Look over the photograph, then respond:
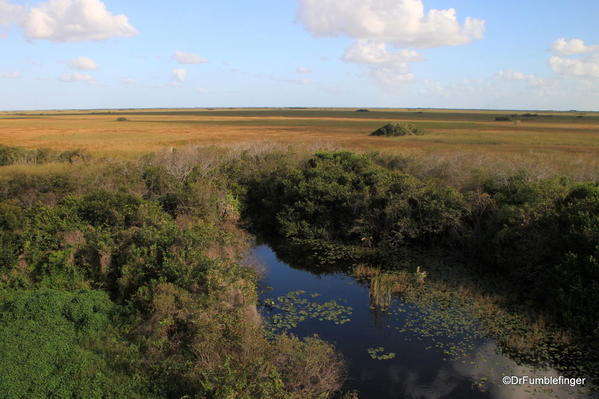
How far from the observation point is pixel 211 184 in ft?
85.0

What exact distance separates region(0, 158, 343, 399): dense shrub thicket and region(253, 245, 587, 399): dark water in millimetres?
1052

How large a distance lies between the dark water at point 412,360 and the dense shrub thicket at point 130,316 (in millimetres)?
1052

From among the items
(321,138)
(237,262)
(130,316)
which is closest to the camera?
(130,316)

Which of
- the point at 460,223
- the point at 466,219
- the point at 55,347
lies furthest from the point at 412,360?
the point at 466,219

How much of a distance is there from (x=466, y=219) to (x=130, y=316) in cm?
1625

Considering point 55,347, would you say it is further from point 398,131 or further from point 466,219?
point 398,131

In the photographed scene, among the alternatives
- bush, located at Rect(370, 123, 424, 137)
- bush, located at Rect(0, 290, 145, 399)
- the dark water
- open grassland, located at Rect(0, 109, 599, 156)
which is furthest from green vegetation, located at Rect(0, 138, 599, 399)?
bush, located at Rect(370, 123, 424, 137)

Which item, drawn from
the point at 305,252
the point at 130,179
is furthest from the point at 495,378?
the point at 130,179

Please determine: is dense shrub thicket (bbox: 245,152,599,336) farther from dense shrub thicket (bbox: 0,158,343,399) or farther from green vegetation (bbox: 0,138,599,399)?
dense shrub thicket (bbox: 0,158,343,399)

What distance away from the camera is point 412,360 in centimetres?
1241

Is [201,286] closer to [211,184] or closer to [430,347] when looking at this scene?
[430,347]

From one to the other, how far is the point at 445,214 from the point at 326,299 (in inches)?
322

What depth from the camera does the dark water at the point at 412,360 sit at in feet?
36.2

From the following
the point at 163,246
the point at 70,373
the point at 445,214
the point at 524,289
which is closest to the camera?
the point at 70,373
